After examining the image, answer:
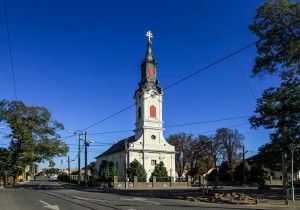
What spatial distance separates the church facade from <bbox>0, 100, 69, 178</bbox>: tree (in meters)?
16.6

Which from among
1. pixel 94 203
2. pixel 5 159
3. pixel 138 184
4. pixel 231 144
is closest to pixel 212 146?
pixel 231 144

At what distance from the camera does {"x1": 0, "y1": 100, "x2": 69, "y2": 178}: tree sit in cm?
5788

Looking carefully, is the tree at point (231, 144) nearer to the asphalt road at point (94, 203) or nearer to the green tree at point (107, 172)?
the green tree at point (107, 172)

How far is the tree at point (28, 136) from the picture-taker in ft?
190

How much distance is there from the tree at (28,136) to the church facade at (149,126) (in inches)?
654

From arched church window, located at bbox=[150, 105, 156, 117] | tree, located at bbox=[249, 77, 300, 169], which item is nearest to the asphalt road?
tree, located at bbox=[249, 77, 300, 169]

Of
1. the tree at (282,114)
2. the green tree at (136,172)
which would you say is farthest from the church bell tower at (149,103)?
the tree at (282,114)

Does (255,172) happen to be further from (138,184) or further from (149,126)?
(138,184)

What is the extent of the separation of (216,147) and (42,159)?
127 ft

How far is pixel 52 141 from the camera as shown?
198 feet

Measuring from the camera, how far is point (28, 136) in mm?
58219

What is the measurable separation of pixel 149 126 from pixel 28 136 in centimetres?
2463

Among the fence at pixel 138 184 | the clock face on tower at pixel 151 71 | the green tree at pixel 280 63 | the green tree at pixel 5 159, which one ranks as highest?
the clock face on tower at pixel 151 71

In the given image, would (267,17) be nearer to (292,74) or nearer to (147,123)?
(292,74)
